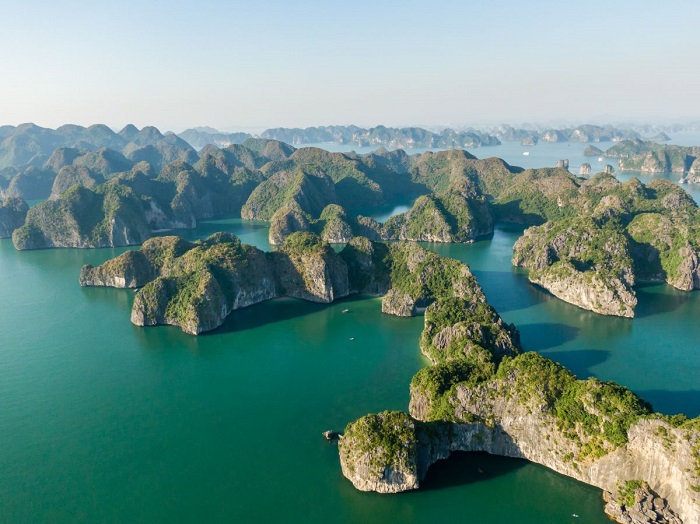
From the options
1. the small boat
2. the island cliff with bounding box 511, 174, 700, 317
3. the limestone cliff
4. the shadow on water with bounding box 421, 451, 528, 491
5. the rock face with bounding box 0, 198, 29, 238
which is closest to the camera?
the shadow on water with bounding box 421, 451, 528, 491

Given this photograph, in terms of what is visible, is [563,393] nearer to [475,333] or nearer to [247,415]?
[475,333]

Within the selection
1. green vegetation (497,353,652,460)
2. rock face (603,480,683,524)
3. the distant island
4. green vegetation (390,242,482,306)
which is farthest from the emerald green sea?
A: the distant island

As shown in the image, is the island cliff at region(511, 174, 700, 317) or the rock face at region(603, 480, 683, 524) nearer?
the rock face at region(603, 480, 683, 524)

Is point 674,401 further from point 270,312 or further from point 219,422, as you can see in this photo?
point 270,312

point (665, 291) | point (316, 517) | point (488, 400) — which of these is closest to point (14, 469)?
point (316, 517)

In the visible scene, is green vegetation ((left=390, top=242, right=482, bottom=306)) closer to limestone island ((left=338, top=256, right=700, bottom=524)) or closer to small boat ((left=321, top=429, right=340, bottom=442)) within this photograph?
limestone island ((left=338, top=256, right=700, bottom=524))

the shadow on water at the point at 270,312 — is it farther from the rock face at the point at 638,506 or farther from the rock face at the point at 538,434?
the rock face at the point at 638,506
